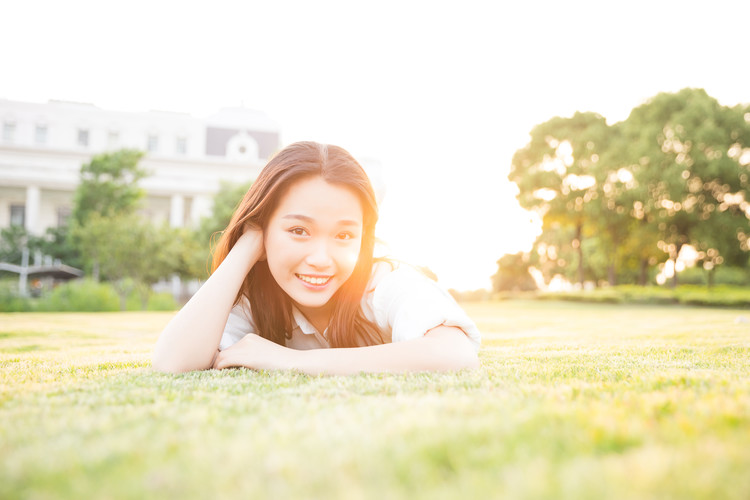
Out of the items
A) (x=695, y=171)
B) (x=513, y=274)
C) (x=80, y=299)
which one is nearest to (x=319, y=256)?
(x=80, y=299)

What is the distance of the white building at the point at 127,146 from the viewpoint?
3762 cm

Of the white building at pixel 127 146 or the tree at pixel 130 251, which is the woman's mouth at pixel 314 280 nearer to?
the tree at pixel 130 251

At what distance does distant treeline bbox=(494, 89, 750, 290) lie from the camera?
24781mm

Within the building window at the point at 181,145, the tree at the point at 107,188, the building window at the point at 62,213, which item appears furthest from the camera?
the building window at the point at 181,145

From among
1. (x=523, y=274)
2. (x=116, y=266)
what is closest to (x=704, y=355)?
(x=116, y=266)

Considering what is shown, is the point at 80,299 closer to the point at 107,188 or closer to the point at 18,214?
the point at 107,188

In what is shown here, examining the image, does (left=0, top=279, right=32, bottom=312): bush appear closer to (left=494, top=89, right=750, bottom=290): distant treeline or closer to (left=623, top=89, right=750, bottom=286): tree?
(left=494, top=89, right=750, bottom=290): distant treeline

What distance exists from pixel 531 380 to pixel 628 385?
419 mm

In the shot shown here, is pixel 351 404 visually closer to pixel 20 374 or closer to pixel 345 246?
pixel 345 246

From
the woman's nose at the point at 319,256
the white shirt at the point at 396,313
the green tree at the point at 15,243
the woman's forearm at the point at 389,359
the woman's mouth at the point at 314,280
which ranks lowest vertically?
the woman's forearm at the point at 389,359

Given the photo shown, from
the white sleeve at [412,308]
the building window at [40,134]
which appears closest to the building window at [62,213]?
the building window at [40,134]

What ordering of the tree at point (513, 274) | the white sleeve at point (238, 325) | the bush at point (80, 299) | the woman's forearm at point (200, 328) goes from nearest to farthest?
the woman's forearm at point (200, 328), the white sleeve at point (238, 325), the bush at point (80, 299), the tree at point (513, 274)

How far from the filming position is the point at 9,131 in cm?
4134

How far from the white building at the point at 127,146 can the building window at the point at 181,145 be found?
9 cm
